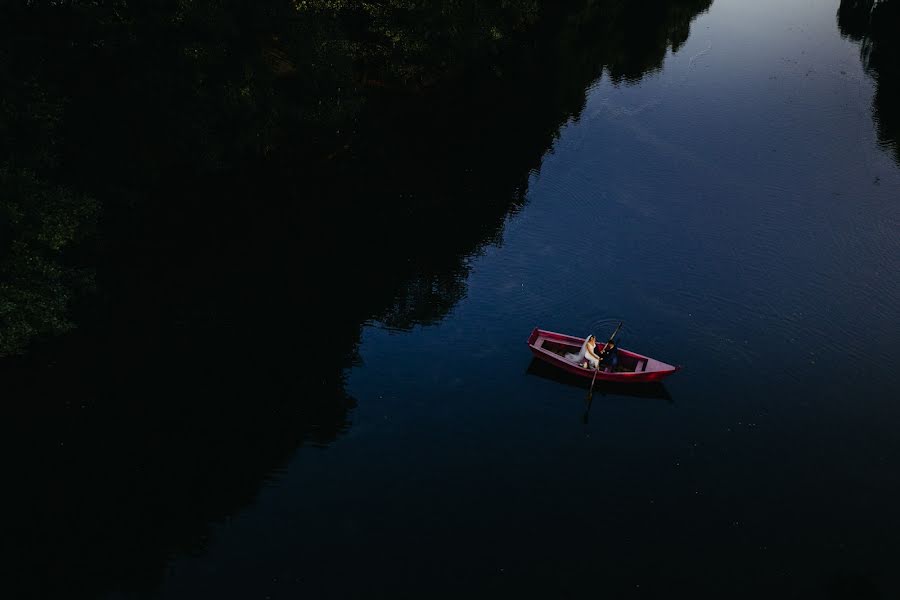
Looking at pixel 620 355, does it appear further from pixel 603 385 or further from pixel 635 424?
pixel 635 424

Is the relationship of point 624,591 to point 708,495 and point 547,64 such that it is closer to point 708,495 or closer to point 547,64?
point 708,495

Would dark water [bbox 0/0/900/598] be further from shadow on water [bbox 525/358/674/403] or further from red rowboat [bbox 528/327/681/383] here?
red rowboat [bbox 528/327/681/383]

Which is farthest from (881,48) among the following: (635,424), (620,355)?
(635,424)

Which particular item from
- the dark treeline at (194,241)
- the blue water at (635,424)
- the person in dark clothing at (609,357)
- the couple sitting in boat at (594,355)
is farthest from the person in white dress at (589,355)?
the dark treeline at (194,241)

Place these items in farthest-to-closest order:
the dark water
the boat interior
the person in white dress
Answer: the boat interior → the person in white dress → the dark water

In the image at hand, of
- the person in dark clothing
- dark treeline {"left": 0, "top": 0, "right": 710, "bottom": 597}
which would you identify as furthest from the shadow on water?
dark treeline {"left": 0, "top": 0, "right": 710, "bottom": 597}

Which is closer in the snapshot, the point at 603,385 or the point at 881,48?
the point at 603,385

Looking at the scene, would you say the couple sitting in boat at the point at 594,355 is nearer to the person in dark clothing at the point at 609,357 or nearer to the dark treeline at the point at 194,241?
the person in dark clothing at the point at 609,357
